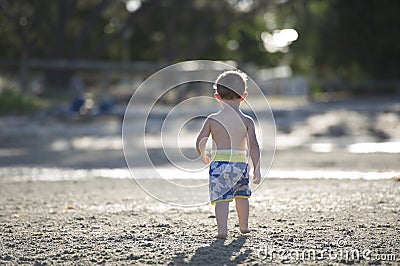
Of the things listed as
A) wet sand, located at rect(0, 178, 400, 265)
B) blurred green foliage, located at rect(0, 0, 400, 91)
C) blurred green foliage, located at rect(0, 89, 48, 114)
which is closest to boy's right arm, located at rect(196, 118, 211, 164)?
wet sand, located at rect(0, 178, 400, 265)

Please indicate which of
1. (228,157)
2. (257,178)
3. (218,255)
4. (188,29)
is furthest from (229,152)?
(188,29)

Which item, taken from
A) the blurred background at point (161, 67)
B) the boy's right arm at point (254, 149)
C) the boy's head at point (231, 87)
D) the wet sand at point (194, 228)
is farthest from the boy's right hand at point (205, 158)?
the blurred background at point (161, 67)

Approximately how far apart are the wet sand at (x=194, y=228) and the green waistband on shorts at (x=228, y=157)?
605 millimetres

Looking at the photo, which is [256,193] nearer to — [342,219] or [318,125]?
[342,219]

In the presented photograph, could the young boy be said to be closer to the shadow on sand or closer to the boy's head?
the boy's head

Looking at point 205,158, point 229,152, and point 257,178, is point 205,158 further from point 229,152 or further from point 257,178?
point 257,178

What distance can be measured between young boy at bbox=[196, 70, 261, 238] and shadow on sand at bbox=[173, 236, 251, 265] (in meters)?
0.31

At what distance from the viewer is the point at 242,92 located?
18.3 ft

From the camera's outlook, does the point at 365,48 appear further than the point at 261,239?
Yes

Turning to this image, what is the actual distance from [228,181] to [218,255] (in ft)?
2.68

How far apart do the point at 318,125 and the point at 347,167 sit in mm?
9743

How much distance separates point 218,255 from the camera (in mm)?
4793

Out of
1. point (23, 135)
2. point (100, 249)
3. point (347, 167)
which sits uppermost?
point (23, 135)

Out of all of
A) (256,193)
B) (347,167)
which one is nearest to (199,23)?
(347,167)
